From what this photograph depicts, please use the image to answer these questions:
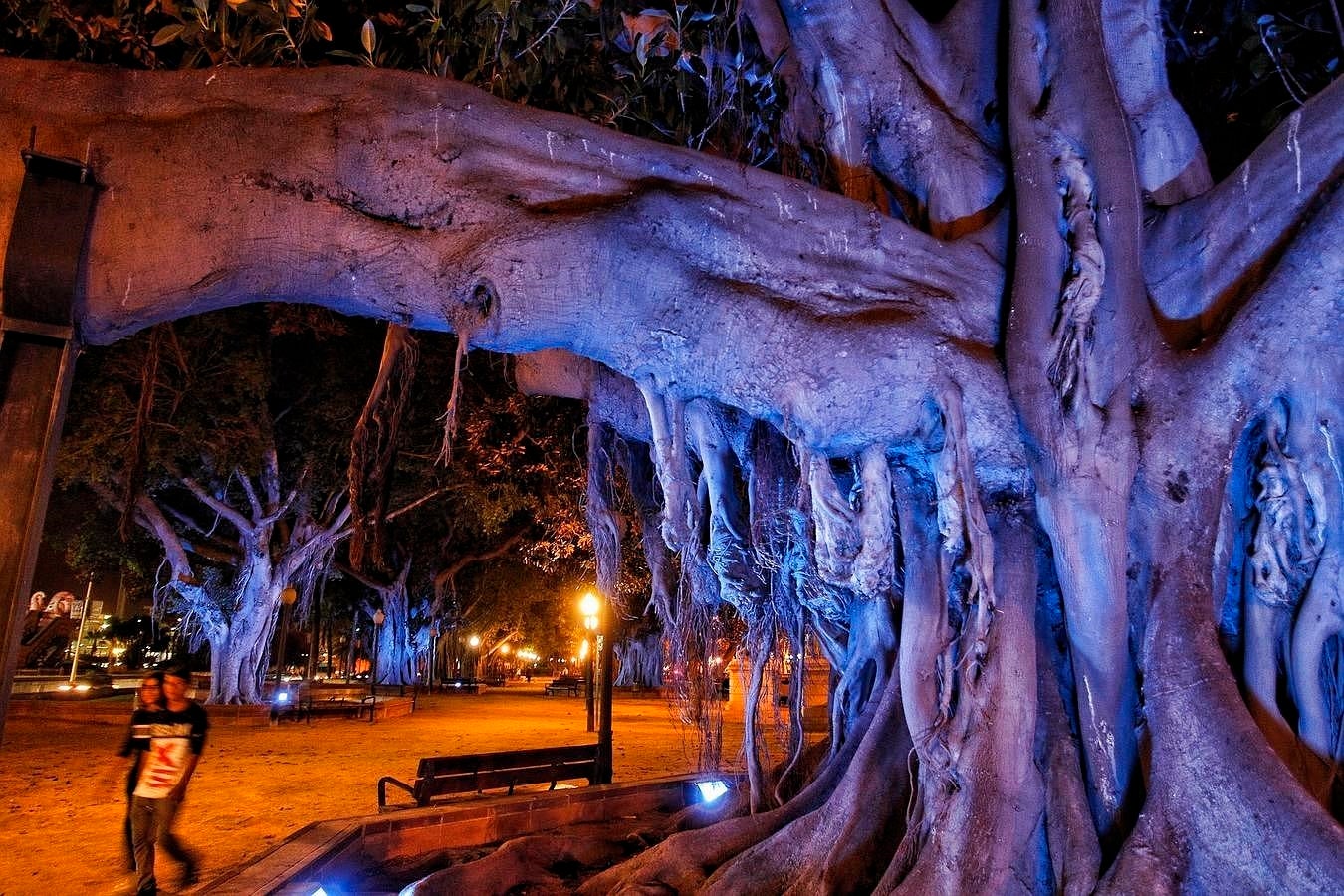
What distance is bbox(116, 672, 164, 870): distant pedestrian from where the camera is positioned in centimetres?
536

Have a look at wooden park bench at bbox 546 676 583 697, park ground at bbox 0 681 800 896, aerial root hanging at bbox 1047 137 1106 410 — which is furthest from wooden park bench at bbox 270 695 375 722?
aerial root hanging at bbox 1047 137 1106 410

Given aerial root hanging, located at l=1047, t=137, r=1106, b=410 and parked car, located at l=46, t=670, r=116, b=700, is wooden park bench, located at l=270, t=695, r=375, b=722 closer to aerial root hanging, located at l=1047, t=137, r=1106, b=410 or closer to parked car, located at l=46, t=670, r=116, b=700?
parked car, located at l=46, t=670, r=116, b=700

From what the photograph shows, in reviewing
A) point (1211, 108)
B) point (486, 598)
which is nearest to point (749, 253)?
point (1211, 108)

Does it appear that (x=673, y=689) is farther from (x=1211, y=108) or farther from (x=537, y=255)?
(x=1211, y=108)

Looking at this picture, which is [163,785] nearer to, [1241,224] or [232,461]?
[1241,224]

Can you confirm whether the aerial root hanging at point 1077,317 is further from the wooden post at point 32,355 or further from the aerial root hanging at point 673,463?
the wooden post at point 32,355

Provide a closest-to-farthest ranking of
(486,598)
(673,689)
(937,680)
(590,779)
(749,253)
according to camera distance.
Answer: (749,253) < (937,680) < (673,689) < (590,779) < (486,598)

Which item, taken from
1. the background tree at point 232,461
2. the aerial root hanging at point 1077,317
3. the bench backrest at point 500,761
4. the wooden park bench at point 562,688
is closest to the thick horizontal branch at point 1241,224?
the aerial root hanging at point 1077,317

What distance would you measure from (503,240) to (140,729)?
13.6ft

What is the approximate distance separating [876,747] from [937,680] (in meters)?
0.85

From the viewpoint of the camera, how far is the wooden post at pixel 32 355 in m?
2.66

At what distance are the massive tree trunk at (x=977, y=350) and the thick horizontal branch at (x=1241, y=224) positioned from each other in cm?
1

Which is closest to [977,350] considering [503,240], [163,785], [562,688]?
[503,240]

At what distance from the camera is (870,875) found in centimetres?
465
